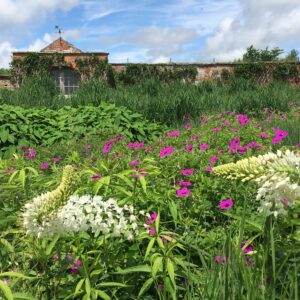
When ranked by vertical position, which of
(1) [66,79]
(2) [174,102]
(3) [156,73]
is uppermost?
(3) [156,73]

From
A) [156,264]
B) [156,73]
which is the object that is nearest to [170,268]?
[156,264]

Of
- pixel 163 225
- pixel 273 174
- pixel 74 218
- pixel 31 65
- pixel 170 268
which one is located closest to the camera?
pixel 273 174

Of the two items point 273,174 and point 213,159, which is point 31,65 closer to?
point 213,159

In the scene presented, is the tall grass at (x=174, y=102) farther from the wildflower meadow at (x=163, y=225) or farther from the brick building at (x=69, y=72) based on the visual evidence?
the brick building at (x=69, y=72)

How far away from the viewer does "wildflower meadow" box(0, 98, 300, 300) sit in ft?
5.61

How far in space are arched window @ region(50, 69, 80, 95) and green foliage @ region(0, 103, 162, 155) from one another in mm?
9352

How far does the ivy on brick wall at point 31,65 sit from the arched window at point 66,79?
1.52 feet

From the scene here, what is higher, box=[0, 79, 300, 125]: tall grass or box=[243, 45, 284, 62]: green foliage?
box=[243, 45, 284, 62]: green foliage

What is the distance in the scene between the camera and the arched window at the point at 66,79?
18203 millimetres

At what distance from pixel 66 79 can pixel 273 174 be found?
17.7m

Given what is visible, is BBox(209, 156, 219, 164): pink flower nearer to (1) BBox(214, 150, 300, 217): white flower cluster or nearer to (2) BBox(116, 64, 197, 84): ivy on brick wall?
(1) BBox(214, 150, 300, 217): white flower cluster

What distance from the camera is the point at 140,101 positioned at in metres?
9.91

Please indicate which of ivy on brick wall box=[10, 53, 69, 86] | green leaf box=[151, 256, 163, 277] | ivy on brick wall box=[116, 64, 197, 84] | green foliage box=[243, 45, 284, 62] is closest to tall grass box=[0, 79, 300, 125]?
ivy on brick wall box=[10, 53, 69, 86]

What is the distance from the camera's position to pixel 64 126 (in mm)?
8477
